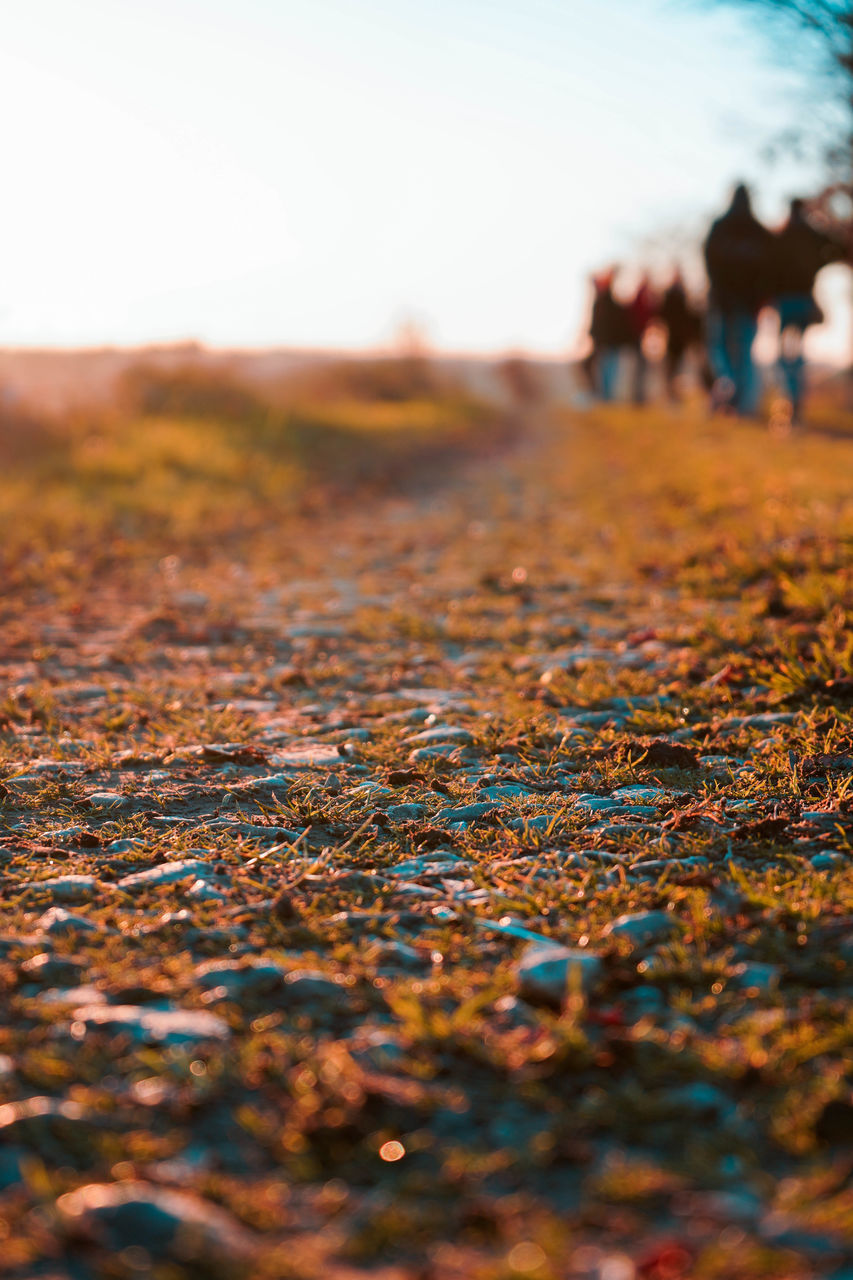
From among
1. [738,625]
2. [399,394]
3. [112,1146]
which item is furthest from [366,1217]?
[399,394]

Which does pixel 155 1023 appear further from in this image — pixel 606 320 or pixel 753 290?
pixel 606 320

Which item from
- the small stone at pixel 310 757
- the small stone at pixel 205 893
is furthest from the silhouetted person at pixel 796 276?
the small stone at pixel 205 893

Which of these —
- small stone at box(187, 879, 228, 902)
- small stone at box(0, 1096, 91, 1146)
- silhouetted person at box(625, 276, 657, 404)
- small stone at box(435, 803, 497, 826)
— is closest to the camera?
small stone at box(0, 1096, 91, 1146)

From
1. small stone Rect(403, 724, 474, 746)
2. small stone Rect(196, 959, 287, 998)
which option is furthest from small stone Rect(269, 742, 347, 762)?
small stone Rect(196, 959, 287, 998)

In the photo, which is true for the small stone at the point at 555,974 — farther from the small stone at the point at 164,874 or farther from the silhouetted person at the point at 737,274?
the silhouetted person at the point at 737,274

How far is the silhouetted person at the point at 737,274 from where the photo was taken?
556 inches

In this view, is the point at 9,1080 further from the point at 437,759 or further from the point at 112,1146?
the point at 437,759

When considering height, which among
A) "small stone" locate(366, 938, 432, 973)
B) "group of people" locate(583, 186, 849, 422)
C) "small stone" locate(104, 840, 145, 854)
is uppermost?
"group of people" locate(583, 186, 849, 422)

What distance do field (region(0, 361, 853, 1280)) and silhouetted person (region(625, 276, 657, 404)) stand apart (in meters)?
18.1

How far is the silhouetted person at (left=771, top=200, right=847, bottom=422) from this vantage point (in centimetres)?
1382

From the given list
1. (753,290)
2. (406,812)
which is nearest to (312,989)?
(406,812)

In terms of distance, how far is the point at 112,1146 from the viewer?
171cm

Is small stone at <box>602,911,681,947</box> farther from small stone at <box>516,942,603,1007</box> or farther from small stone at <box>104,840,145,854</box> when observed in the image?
small stone at <box>104,840,145,854</box>

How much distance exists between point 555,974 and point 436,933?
347mm
